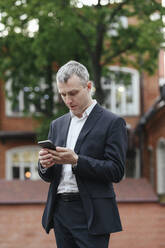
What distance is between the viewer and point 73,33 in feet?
50.8

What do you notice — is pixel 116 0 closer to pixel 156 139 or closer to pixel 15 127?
pixel 156 139

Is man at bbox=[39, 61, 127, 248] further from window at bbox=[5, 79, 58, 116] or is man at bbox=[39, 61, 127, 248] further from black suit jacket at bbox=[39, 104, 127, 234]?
window at bbox=[5, 79, 58, 116]

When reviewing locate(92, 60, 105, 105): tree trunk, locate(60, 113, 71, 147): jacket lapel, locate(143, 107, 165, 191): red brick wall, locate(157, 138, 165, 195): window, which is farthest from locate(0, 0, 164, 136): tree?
locate(60, 113, 71, 147): jacket lapel

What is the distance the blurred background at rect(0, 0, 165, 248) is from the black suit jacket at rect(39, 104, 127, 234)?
3789 millimetres

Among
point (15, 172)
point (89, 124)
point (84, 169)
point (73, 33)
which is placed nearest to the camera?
point (84, 169)

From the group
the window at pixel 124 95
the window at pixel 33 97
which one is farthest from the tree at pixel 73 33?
the window at pixel 124 95

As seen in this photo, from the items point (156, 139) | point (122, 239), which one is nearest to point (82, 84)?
point (122, 239)

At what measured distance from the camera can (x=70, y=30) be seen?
14.9 meters

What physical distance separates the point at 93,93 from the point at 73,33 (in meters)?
3.52

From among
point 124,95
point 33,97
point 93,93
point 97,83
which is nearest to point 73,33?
point 97,83

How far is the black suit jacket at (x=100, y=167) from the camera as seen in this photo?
9.48ft

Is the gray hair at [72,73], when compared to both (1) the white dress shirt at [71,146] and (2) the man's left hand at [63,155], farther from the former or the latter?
(2) the man's left hand at [63,155]

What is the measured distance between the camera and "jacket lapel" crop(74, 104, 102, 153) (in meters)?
3.00

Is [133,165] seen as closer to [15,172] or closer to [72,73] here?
[15,172]
